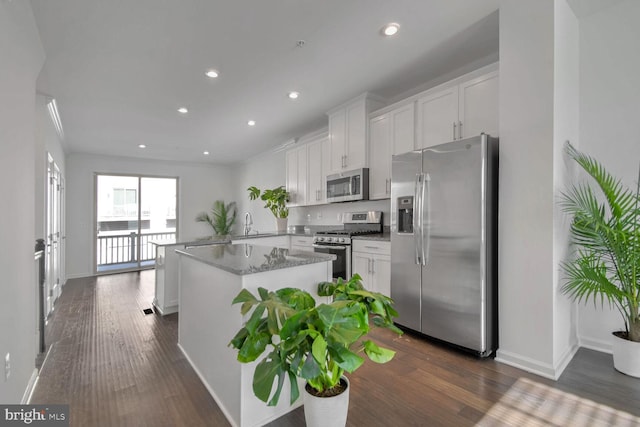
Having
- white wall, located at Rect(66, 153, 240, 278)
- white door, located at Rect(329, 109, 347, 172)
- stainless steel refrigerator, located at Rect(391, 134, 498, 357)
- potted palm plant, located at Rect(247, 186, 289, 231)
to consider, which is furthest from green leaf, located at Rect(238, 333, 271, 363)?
white wall, located at Rect(66, 153, 240, 278)

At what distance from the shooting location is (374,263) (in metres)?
3.28

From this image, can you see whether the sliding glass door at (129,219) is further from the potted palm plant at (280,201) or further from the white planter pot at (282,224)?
the white planter pot at (282,224)

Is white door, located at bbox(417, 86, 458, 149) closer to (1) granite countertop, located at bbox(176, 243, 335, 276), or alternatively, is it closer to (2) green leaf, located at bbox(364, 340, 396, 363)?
(1) granite countertop, located at bbox(176, 243, 335, 276)

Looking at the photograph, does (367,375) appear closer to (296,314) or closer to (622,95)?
(296,314)

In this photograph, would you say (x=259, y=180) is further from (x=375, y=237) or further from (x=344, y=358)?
(x=344, y=358)

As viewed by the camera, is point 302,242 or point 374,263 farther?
point 302,242

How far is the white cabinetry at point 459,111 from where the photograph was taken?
8.30 feet

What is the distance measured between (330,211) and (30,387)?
3.84 meters

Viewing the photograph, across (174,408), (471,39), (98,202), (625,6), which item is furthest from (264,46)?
(98,202)

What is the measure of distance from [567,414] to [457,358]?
76 centimetres

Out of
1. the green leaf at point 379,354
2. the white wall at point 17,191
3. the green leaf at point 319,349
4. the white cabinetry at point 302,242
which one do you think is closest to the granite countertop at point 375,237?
the white cabinetry at point 302,242

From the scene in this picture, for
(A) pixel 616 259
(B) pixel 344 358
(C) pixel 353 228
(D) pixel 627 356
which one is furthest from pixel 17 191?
(D) pixel 627 356

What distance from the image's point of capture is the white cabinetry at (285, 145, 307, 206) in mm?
4957

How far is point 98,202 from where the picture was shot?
6.36 metres
